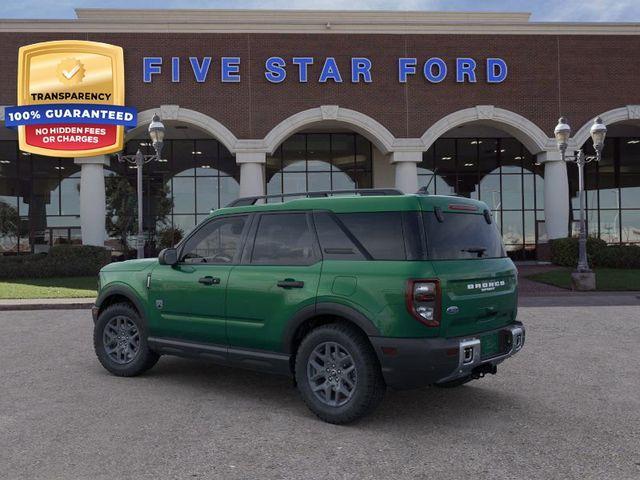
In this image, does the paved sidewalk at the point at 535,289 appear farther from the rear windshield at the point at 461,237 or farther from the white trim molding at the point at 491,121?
the rear windshield at the point at 461,237

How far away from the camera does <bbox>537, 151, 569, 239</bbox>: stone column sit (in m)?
23.5

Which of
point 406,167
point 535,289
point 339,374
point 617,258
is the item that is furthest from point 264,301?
point 617,258

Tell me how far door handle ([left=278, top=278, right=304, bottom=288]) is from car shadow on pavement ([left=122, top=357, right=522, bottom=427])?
1.19 m

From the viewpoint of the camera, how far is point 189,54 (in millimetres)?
22906

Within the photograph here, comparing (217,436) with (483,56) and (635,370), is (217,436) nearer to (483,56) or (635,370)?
(635,370)

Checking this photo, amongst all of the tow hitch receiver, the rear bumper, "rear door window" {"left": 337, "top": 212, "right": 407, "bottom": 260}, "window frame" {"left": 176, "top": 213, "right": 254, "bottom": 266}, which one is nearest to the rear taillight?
the rear bumper

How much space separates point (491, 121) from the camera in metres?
23.6

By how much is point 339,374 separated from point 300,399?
97 cm

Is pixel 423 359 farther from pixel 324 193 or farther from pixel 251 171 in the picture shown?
pixel 251 171

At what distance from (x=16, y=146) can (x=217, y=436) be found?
97.3ft

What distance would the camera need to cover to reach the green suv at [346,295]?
14.6ft

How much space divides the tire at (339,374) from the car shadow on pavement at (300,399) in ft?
0.78

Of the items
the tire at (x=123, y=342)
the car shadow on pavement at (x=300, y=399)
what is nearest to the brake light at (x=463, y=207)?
the car shadow on pavement at (x=300, y=399)

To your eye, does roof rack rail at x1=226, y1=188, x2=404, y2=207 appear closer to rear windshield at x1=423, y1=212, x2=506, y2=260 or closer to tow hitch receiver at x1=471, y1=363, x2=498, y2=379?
rear windshield at x1=423, y1=212, x2=506, y2=260
